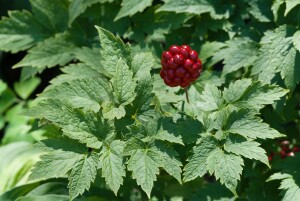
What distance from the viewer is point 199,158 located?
6.75 ft

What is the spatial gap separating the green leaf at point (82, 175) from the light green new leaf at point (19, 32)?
1108mm

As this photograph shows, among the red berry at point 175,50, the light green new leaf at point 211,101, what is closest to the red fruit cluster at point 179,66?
the red berry at point 175,50

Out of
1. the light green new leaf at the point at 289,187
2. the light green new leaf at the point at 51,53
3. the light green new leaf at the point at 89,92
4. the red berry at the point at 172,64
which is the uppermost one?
the red berry at the point at 172,64

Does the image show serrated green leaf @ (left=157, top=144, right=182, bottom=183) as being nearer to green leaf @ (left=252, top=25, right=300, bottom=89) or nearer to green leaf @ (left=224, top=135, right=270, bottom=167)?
green leaf @ (left=224, top=135, right=270, bottom=167)

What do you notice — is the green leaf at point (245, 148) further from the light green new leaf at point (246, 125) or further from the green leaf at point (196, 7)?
the green leaf at point (196, 7)

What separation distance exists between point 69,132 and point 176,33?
1.01 meters

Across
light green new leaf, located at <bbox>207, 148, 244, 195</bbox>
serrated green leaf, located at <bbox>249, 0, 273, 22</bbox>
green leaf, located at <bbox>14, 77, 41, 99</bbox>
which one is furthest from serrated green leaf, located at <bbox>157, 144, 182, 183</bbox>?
green leaf, located at <bbox>14, 77, 41, 99</bbox>

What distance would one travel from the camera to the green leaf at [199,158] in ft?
6.69

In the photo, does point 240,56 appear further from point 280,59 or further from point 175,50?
point 175,50

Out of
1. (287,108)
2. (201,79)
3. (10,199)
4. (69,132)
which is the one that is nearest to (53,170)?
(69,132)

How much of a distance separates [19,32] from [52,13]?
0.21 m

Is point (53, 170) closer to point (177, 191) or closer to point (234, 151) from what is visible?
point (234, 151)

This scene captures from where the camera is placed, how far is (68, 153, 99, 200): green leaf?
1978 millimetres

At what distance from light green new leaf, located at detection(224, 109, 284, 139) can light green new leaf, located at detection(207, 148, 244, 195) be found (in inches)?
4.3
